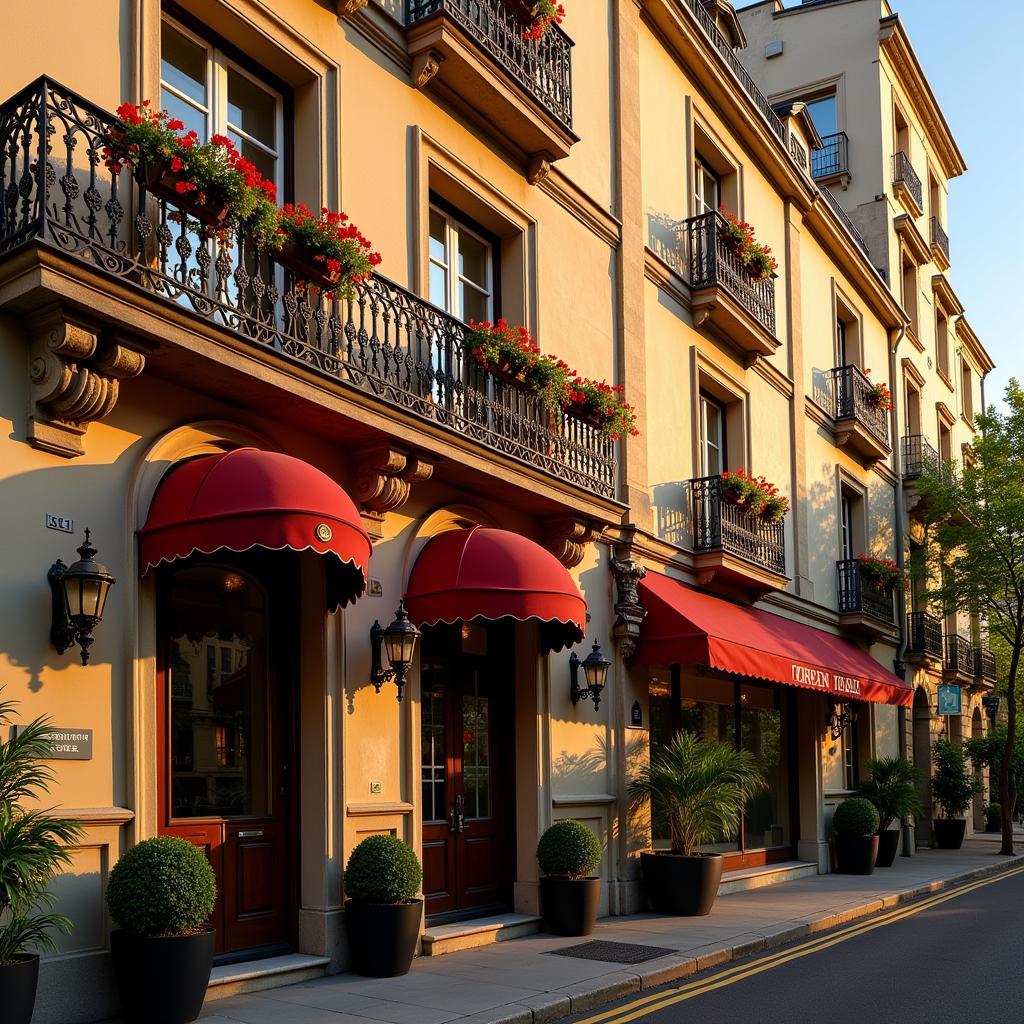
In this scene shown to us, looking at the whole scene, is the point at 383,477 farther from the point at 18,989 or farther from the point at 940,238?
the point at 940,238

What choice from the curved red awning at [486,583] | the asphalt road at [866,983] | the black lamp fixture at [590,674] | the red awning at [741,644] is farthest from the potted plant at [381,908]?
the red awning at [741,644]

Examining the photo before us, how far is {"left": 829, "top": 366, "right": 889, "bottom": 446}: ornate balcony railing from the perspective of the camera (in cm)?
2456

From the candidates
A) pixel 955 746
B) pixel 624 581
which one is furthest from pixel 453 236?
pixel 955 746

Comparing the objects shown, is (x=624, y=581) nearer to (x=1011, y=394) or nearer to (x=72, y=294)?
(x=72, y=294)

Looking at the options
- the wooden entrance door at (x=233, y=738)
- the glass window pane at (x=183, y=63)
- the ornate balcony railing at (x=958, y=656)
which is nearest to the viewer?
the wooden entrance door at (x=233, y=738)

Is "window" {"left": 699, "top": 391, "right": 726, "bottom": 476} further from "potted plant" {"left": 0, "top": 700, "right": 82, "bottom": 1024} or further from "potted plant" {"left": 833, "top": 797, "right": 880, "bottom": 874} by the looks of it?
"potted plant" {"left": 0, "top": 700, "right": 82, "bottom": 1024}

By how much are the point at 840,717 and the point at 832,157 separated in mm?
16285

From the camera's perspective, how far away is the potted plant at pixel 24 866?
670 cm

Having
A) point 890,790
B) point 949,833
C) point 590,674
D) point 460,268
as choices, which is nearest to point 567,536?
point 590,674

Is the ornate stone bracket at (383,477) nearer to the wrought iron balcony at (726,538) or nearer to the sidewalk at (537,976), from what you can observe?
the sidewalk at (537,976)

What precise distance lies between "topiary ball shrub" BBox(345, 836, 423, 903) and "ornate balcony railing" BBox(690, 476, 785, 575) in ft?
27.8

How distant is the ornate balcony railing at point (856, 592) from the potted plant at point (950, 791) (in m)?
4.83

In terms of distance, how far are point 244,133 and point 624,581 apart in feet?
23.6

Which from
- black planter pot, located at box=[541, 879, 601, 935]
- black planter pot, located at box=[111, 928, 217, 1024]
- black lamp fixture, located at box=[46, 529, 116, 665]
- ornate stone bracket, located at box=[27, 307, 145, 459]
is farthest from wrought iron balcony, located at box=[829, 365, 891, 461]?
black planter pot, located at box=[111, 928, 217, 1024]
